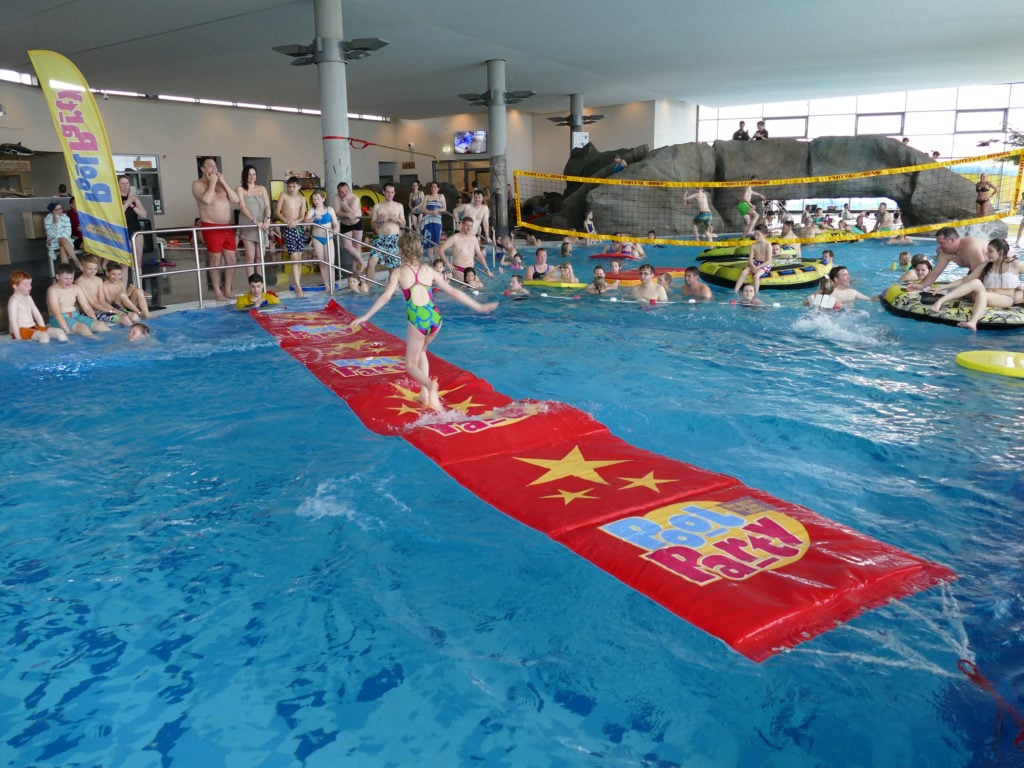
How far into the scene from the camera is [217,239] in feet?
39.2

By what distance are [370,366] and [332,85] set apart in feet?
25.8

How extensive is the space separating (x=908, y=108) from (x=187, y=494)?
35.8 m

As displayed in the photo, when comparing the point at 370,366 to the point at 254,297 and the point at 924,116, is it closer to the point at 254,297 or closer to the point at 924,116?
the point at 254,297

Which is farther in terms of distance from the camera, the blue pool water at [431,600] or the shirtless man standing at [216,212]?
the shirtless man standing at [216,212]

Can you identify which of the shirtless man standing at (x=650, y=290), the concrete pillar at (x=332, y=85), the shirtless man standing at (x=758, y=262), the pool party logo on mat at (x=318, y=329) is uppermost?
the concrete pillar at (x=332, y=85)

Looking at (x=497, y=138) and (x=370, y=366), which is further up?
(x=497, y=138)

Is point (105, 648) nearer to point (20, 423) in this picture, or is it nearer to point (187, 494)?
point (187, 494)

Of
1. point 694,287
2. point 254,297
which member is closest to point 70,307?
point 254,297

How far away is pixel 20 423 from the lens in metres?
6.82

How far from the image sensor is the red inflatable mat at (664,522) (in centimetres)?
378

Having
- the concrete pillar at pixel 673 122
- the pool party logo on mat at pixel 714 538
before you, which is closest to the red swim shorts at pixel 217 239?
the pool party logo on mat at pixel 714 538

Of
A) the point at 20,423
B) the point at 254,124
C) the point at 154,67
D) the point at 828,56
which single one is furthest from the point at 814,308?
the point at 254,124

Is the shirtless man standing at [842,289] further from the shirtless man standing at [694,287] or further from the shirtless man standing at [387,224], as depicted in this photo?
the shirtless man standing at [387,224]

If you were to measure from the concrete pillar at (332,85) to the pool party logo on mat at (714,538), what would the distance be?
11.4 m
